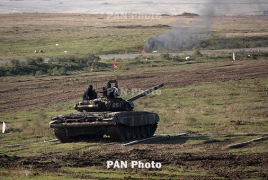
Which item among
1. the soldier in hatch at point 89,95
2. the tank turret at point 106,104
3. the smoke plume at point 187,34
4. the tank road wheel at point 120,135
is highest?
the smoke plume at point 187,34

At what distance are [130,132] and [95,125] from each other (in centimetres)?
248

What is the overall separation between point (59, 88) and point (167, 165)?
99.4ft

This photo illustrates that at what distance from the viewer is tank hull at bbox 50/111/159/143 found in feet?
86.6

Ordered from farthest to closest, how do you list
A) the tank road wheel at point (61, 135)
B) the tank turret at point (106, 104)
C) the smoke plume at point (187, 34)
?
1. the smoke plume at point (187, 34)
2. the tank turret at point (106, 104)
3. the tank road wheel at point (61, 135)

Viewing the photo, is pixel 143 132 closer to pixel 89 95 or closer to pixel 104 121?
pixel 89 95

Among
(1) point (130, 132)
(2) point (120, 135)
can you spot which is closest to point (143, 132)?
(1) point (130, 132)

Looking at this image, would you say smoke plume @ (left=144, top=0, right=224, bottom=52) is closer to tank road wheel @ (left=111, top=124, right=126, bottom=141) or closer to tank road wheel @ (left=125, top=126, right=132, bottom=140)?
tank road wheel @ (left=125, top=126, right=132, bottom=140)

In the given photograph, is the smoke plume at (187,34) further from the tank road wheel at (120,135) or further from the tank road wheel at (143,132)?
the tank road wheel at (120,135)

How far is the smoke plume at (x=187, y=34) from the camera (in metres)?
58.8

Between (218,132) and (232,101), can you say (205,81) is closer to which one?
(232,101)

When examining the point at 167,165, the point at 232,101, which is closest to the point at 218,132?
the point at 167,165

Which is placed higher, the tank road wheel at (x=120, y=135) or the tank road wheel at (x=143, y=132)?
the tank road wheel at (x=120, y=135)

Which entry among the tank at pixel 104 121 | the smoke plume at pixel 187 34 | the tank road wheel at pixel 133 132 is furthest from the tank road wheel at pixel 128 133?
the smoke plume at pixel 187 34

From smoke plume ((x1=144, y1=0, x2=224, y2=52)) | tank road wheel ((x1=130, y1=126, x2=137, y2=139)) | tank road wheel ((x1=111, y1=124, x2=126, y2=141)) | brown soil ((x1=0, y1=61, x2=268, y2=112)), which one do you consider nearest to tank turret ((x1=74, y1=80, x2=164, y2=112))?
tank road wheel ((x1=130, y1=126, x2=137, y2=139))
